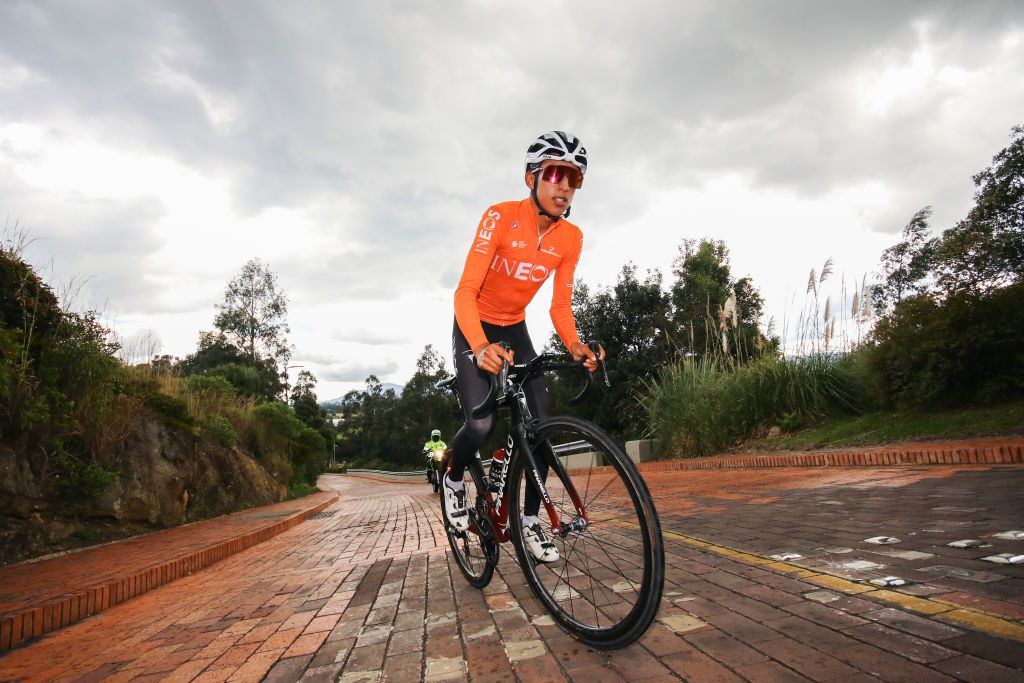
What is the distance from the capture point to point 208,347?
4869 centimetres

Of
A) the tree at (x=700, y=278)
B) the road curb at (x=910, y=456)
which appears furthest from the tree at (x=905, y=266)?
the road curb at (x=910, y=456)

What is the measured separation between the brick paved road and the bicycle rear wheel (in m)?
0.14

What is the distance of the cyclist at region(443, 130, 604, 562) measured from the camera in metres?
2.83

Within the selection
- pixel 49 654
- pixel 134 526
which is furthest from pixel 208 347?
pixel 49 654

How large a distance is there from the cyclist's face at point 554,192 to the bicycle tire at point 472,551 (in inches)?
60.5

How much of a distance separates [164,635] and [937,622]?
141 inches

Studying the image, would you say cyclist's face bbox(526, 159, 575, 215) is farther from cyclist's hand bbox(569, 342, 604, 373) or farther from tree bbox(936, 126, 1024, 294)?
tree bbox(936, 126, 1024, 294)

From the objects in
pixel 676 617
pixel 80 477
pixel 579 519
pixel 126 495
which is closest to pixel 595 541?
pixel 579 519

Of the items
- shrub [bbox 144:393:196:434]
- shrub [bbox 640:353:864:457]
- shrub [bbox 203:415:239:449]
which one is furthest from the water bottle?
shrub [bbox 203:415:239:449]

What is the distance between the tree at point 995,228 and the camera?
1664 centimetres

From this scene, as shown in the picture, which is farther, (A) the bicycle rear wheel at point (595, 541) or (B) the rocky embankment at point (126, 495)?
(B) the rocky embankment at point (126, 495)

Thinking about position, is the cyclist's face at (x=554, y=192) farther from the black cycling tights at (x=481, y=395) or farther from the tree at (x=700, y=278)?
the tree at (x=700, y=278)

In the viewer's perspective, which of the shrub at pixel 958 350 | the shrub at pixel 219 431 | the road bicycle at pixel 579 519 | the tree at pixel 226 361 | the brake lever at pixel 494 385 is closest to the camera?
the road bicycle at pixel 579 519

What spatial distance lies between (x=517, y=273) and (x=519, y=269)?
26 millimetres
